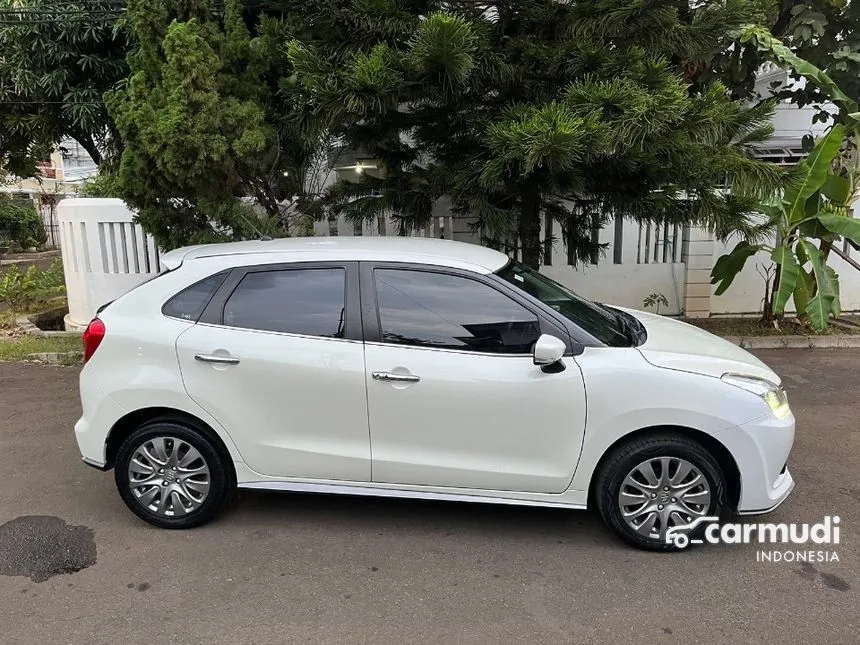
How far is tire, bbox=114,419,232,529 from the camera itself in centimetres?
366

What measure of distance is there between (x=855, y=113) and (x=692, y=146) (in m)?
3.44

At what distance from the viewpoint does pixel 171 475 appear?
12.1ft

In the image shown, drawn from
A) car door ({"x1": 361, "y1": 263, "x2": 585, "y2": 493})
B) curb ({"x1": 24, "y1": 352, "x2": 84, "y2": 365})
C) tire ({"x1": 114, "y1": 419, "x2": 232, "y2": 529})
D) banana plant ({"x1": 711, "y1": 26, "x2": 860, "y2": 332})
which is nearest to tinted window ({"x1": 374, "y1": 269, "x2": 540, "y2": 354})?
car door ({"x1": 361, "y1": 263, "x2": 585, "y2": 493})

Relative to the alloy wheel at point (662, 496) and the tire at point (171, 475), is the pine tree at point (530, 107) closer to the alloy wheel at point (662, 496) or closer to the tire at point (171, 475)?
the alloy wheel at point (662, 496)

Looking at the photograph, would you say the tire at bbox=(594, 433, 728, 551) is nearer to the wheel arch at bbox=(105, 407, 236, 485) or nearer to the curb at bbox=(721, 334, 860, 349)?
the wheel arch at bbox=(105, 407, 236, 485)

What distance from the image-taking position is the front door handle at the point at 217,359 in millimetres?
3514

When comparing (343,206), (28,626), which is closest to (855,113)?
(343,206)

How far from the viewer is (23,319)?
9453mm

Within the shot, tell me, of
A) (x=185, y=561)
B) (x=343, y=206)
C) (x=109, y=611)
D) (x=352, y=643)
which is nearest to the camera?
(x=352, y=643)

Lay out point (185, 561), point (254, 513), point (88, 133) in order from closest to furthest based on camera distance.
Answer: point (185, 561), point (254, 513), point (88, 133)

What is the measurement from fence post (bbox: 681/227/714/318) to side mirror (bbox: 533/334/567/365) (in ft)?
22.5

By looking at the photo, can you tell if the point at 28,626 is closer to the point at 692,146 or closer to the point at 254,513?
the point at 254,513

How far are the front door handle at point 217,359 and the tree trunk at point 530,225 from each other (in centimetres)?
388

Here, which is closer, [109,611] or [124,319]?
[109,611]
